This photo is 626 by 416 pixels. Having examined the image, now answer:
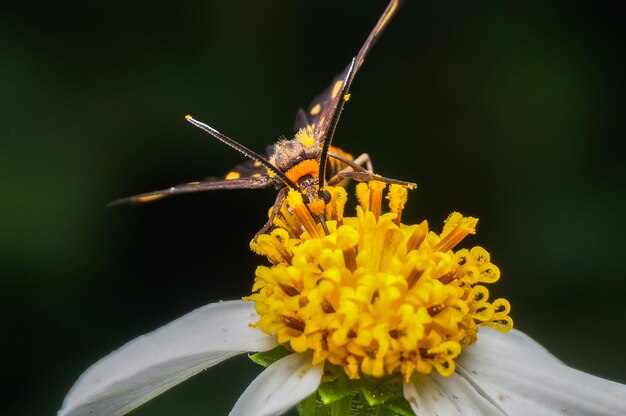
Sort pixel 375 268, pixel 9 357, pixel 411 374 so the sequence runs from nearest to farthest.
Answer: pixel 411 374
pixel 375 268
pixel 9 357

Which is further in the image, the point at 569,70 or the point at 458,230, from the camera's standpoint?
the point at 569,70

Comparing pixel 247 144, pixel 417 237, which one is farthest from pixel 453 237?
pixel 247 144

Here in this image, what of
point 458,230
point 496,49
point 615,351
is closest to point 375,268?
point 458,230

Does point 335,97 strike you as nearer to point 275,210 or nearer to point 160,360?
point 275,210

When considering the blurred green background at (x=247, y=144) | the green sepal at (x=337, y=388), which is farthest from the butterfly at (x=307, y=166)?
the blurred green background at (x=247, y=144)

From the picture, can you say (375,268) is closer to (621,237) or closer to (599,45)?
(621,237)

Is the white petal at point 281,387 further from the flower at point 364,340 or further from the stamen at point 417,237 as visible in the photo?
the stamen at point 417,237
